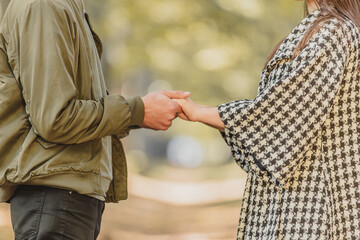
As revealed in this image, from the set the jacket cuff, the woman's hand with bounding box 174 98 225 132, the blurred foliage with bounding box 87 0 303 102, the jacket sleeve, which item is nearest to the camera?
the jacket sleeve

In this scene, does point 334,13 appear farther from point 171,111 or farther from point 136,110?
point 136,110

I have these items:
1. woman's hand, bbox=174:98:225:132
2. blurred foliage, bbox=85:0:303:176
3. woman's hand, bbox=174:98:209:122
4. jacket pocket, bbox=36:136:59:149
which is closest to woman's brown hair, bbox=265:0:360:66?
woman's hand, bbox=174:98:225:132

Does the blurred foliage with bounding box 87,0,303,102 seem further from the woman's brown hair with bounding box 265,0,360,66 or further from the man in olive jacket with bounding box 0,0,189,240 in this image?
the man in olive jacket with bounding box 0,0,189,240

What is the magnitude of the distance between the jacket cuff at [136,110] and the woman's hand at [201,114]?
12.8 inches

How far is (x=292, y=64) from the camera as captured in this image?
116 inches

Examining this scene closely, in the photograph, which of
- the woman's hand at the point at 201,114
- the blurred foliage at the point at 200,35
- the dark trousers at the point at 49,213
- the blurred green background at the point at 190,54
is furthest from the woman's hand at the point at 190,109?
the blurred foliage at the point at 200,35

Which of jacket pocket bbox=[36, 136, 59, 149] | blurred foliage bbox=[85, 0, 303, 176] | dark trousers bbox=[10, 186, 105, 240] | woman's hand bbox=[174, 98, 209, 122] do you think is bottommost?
dark trousers bbox=[10, 186, 105, 240]

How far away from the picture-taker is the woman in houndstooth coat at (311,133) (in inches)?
114

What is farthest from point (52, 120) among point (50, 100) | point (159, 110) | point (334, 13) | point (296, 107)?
point (334, 13)

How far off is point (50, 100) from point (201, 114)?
81cm

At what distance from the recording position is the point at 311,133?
2.89 metres

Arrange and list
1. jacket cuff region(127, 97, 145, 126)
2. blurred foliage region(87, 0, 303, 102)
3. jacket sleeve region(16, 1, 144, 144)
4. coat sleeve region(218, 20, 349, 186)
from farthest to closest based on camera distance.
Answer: blurred foliage region(87, 0, 303, 102), jacket cuff region(127, 97, 145, 126), coat sleeve region(218, 20, 349, 186), jacket sleeve region(16, 1, 144, 144)

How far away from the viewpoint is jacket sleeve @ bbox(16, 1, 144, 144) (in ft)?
8.96

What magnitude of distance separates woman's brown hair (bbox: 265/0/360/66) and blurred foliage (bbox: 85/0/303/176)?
21.8 ft
